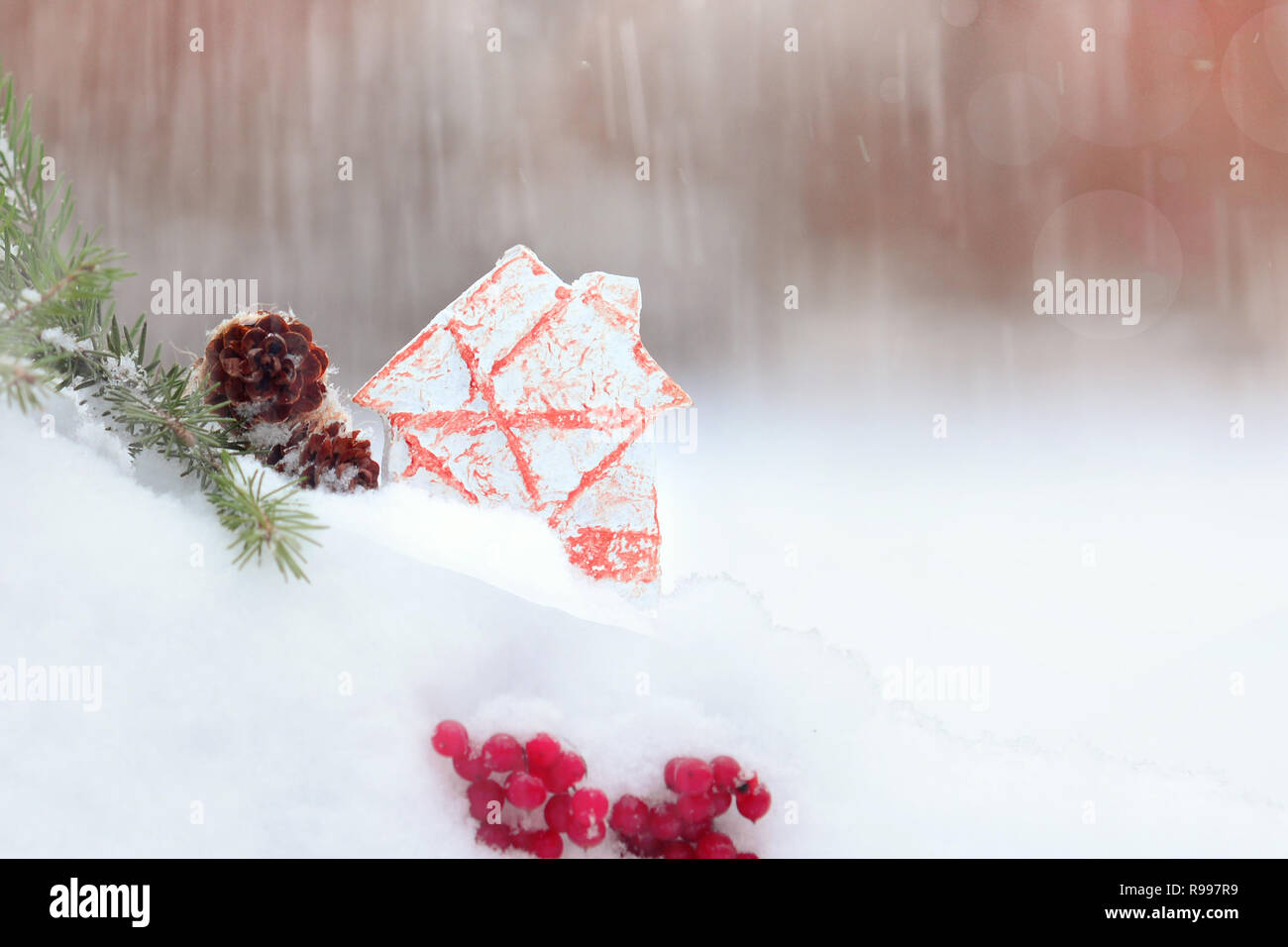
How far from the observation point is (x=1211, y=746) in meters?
0.62

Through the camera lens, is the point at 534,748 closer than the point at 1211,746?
Yes

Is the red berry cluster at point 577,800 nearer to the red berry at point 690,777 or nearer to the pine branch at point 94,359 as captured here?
the red berry at point 690,777

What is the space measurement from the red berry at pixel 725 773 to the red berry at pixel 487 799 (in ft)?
0.34

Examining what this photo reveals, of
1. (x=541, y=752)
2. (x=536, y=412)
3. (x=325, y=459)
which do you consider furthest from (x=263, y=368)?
(x=541, y=752)

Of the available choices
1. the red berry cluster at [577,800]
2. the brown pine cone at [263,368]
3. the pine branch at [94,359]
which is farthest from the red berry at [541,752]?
the brown pine cone at [263,368]

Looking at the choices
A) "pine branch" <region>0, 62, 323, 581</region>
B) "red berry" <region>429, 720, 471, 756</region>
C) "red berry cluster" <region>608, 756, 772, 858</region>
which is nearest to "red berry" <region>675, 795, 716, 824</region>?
"red berry cluster" <region>608, 756, 772, 858</region>

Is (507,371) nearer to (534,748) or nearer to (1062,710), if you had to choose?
(534,748)

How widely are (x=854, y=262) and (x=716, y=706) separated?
0.65m

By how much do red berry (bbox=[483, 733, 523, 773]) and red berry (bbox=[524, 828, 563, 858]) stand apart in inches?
1.4

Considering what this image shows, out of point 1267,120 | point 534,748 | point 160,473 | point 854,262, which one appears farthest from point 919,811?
point 1267,120

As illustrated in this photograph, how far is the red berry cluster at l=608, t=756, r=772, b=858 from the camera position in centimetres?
42

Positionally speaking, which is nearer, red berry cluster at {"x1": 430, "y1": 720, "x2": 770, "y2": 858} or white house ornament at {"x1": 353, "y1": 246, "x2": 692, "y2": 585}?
red berry cluster at {"x1": 430, "y1": 720, "x2": 770, "y2": 858}

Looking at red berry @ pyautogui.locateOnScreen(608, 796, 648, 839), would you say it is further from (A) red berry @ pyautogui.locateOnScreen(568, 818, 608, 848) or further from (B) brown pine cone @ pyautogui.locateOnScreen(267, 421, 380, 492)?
(B) brown pine cone @ pyautogui.locateOnScreen(267, 421, 380, 492)

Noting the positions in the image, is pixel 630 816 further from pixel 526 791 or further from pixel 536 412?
pixel 536 412
